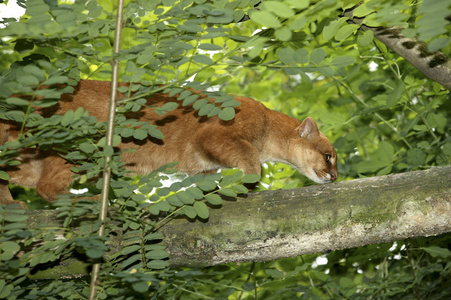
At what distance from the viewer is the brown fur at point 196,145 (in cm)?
358

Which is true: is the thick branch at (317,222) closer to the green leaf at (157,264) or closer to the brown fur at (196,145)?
the green leaf at (157,264)

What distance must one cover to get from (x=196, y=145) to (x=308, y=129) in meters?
1.16

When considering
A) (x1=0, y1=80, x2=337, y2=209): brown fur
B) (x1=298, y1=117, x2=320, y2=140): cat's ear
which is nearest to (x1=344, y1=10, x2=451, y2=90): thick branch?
(x1=0, y1=80, x2=337, y2=209): brown fur

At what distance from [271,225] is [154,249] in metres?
0.65

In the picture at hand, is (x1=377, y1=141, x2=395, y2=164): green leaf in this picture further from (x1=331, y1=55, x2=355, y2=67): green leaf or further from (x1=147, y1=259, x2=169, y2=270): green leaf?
(x1=147, y1=259, x2=169, y2=270): green leaf

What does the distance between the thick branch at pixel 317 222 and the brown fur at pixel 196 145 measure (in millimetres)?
904

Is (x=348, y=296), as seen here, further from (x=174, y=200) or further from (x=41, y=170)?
(x=41, y=170)

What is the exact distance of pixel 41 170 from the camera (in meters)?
3.71

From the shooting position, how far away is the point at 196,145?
397 centimetres

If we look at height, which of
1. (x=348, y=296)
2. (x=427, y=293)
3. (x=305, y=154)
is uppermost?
(x=305, y=154)

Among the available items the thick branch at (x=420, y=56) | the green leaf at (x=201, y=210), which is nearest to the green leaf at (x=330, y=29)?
the thick branch at (x=420, y=56)

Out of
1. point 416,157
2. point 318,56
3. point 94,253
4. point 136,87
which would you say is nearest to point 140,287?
point 94,253

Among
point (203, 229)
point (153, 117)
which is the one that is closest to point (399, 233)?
point (203, 229)

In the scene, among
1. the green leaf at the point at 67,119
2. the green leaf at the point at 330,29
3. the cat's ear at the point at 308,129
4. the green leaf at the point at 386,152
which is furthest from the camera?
the cat's ear at the point at 308,129
